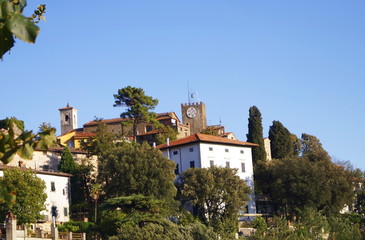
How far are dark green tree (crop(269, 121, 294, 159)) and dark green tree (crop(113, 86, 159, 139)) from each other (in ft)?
48.5

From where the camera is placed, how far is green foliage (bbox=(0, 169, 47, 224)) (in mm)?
50000

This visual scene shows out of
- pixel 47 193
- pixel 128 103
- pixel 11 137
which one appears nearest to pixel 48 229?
pixel 47 193

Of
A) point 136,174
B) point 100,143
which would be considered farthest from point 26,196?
point 100,143

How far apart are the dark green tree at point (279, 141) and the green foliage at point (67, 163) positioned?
27.1m

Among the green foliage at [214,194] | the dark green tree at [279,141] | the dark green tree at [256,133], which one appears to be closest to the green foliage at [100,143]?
the green foliage at [214,194]

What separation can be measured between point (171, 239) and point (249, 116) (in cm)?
4143

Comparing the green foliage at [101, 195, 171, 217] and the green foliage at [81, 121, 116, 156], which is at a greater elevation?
the green foliage at [81, 121, 116, 156]

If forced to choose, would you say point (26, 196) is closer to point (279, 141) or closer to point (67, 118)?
point (279, 141)

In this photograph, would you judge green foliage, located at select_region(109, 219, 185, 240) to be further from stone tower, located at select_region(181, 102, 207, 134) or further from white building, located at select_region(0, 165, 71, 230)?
stone tower, located at select_region(181, 102, 207, 134)

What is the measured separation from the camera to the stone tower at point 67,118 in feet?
372

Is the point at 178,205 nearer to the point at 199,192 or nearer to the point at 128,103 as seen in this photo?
the point at 199,192

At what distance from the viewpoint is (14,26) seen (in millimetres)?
3291

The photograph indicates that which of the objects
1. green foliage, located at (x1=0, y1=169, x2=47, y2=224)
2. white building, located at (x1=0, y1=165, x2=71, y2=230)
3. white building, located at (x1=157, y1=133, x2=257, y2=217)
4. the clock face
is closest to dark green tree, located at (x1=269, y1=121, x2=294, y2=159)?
white building, located at (x1=157, y1=133, x2=257, y2=217)

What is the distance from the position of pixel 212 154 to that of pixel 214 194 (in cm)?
1022
